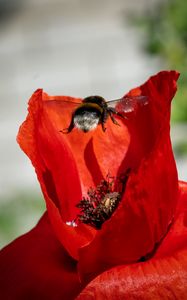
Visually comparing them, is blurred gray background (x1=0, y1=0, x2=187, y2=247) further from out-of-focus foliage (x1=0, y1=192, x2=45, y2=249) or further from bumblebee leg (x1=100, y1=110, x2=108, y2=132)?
bumblebee leg (x1=100, y1=110, x2=108, y2=132)

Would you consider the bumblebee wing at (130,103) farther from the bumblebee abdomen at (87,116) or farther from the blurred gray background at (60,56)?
the blurred gray background at (60,56)

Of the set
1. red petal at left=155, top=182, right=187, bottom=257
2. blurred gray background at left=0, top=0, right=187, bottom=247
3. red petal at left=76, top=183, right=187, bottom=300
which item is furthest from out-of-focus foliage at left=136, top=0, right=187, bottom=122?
blurred gray background at left=0, top=0, right=187, bottom=247

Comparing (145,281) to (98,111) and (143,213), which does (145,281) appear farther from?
(98,111)

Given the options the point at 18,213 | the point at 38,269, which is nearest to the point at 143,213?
the point at 38,269

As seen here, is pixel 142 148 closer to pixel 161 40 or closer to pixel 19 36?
pixel 161 40

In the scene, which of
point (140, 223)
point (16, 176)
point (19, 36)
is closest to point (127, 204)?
point (140, 223)
